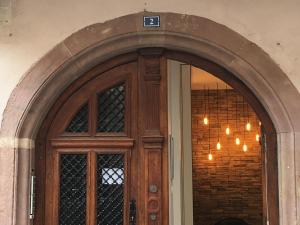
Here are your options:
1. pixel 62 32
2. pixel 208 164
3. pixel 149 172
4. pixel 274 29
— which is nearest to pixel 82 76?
pixel 62 32

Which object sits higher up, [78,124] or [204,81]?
[204,81]

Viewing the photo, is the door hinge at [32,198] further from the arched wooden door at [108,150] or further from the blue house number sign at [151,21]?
the blue house number sign at [151,21]

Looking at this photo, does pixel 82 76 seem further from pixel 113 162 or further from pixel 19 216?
pixel 19 216

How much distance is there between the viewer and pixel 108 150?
13.6ft

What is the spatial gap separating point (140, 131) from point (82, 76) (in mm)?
680

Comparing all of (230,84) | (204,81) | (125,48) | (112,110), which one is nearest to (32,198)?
(112,110)

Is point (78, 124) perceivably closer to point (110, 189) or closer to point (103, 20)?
point (110, 189)

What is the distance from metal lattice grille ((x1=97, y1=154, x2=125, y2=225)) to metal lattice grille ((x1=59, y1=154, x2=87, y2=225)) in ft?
0.44

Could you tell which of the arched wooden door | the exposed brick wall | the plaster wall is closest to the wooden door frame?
the arched wooden door

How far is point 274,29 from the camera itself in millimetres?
3879

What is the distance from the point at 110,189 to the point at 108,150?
0.33m

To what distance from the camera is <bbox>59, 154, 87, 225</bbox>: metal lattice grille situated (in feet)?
13.6

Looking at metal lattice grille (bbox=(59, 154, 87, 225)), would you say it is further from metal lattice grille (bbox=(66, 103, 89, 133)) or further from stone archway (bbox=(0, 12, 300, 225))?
stone archway (bbox=(0, 12, 300, 225))

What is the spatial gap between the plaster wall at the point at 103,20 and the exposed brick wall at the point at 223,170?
21.5ft
